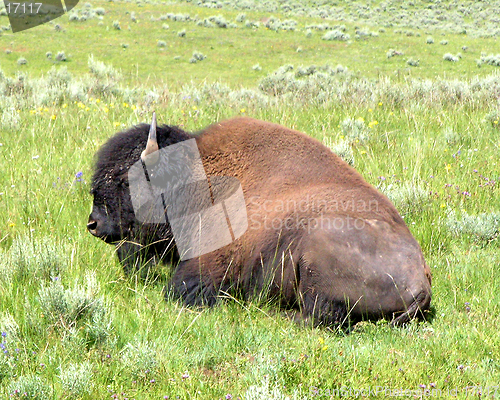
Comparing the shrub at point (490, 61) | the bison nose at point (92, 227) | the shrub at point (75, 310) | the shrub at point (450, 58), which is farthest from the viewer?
the shrub at point (450, 58)

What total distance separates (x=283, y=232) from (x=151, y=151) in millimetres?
1045

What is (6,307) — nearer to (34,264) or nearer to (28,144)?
(34,264)

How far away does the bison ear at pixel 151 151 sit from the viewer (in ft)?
11.2

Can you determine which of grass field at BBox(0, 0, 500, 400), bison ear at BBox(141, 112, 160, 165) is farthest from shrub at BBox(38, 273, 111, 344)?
bison ear at BBox(141, 112, 160, 165)

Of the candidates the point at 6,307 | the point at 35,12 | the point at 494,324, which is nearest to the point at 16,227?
the point at 6,307

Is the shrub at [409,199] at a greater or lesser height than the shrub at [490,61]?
greater

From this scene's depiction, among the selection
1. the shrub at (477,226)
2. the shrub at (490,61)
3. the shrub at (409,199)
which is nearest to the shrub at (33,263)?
the shrub at (409,199)

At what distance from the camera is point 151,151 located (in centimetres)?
346

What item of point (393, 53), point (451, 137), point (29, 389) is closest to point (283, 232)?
point (29, 389)

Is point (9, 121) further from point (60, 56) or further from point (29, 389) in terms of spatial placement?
point (60, 56)

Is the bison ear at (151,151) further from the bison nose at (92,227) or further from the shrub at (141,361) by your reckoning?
the shrub at (141,361)

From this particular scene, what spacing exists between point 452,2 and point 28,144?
50.3m

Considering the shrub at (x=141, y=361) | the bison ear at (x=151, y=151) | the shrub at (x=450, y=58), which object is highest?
the bison ear at (x=151, y=151)

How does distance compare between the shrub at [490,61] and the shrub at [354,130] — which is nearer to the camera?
the shrub at [354,130]
